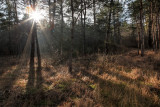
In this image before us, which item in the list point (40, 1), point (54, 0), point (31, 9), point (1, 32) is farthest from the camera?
point (1, 32)

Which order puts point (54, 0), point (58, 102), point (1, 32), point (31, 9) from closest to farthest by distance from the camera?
point (58, 102) < point (31, 9) < point (54, 0) < point (1, 32)

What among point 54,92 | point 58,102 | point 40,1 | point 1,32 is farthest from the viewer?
point 1,32

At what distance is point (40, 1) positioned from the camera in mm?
11656

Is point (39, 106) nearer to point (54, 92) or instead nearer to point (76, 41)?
point (54, 92)

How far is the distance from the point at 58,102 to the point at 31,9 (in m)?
11.3

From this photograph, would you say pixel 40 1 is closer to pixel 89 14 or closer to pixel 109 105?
pixel 89 14

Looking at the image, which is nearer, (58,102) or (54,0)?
(58,102)

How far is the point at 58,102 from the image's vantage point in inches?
105

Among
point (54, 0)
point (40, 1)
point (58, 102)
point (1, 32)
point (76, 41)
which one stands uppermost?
point (54, 0)

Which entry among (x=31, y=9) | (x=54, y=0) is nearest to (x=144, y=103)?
(x=31, y=9)

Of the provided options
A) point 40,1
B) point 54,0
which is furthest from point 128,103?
point 54,0

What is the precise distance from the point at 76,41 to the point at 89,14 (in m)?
6.37

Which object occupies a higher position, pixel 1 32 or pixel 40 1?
pixel 40 1

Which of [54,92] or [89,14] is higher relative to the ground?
[89,14]
